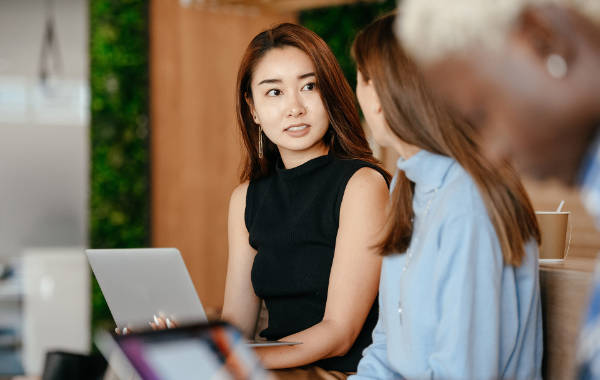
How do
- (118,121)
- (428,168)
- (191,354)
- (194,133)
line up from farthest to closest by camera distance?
1. (194,133)
2. (118,121)
3. (428,168)
4. (191,354)

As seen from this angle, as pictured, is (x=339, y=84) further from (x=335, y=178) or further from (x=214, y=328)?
(x=214, y=328)

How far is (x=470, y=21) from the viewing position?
2.35ft

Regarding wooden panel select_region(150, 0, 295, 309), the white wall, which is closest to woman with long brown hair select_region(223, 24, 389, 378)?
wooden panel select_region(150, 0, 295, 309)

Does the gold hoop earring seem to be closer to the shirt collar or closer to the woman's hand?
the woman's hand

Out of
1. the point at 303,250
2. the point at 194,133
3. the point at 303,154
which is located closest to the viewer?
the point at 303,250

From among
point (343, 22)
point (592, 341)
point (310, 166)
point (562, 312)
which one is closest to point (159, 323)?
point (310, 166)

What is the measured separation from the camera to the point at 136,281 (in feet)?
5.30

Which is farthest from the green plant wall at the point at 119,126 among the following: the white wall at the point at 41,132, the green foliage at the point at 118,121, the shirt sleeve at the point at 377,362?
the shirt sleeve at the point at 377,362

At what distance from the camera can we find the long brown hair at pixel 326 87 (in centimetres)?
184

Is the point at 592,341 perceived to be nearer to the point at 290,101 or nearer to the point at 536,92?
the point at 536,92

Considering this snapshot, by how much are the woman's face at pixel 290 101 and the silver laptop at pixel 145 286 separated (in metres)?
0.47

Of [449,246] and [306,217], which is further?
[306,217]

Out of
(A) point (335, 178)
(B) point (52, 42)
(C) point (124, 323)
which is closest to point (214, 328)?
(C) point (124, 323)

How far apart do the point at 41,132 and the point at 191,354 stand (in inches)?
169
